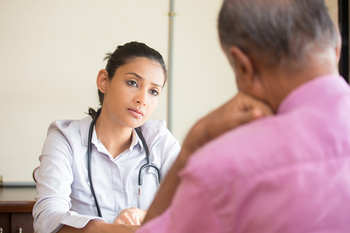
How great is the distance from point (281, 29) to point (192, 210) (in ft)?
0.90

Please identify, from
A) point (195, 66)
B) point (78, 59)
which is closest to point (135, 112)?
point (78, 59)

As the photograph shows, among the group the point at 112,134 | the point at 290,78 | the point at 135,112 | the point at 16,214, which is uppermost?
Answer: the point at 290,78

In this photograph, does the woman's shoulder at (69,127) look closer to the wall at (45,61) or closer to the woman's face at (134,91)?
the woman's face at (134,91)

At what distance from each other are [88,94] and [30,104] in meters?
0.35

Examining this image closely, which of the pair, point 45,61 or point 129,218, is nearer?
point 129,218

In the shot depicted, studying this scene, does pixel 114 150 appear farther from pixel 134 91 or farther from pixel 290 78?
pixel 290 78

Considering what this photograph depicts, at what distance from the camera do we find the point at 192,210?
0.39 m

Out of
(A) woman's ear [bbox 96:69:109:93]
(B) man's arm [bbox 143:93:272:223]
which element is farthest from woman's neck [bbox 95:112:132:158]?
(B) man's arm [bbox 143:93:272:223]

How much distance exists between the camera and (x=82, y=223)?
3.03ft

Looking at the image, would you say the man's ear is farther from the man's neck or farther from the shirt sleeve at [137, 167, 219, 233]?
the shirt sleeve at [137, 167, 219, 233]

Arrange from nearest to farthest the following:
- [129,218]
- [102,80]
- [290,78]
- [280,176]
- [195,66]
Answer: [280,176]
[290,78]
[129,218]
[102,80]
[195,66]

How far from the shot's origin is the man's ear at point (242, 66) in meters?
0.48

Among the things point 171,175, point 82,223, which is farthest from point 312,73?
point 82,223

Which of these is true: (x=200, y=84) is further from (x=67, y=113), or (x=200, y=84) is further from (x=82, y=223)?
(x=82, y=223)
